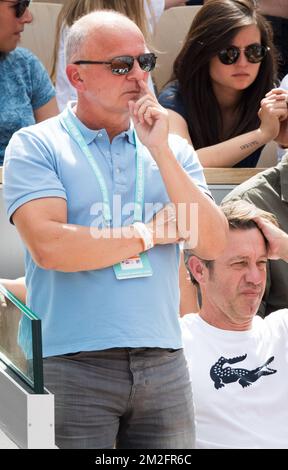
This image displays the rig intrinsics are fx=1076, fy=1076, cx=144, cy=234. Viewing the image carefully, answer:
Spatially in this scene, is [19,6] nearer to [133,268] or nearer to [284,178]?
[284,178]

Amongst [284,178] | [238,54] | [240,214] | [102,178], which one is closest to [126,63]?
[102,178]

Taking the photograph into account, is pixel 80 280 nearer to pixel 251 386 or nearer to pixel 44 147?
pixel 44 147

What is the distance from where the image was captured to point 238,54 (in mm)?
5477

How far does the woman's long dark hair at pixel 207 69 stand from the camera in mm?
5449

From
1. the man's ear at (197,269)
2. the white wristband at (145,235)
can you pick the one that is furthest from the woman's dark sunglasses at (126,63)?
the man's ear at (197,269)

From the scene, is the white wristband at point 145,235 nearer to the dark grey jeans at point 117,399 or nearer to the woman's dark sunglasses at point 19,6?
the dark grey jeans at point 117,399

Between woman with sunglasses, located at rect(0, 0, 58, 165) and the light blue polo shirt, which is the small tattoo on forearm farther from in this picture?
the light blue polo shirt

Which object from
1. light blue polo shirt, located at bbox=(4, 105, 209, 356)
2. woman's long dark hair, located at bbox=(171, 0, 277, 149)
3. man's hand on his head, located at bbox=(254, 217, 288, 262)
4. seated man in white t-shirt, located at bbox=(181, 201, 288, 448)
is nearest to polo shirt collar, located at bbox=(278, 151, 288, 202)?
seated man in white t-shirt, located at bbox=(181, 201, 288, 448)

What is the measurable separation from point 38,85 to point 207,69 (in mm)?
871

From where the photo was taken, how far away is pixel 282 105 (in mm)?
5332

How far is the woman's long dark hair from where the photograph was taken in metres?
5.45
